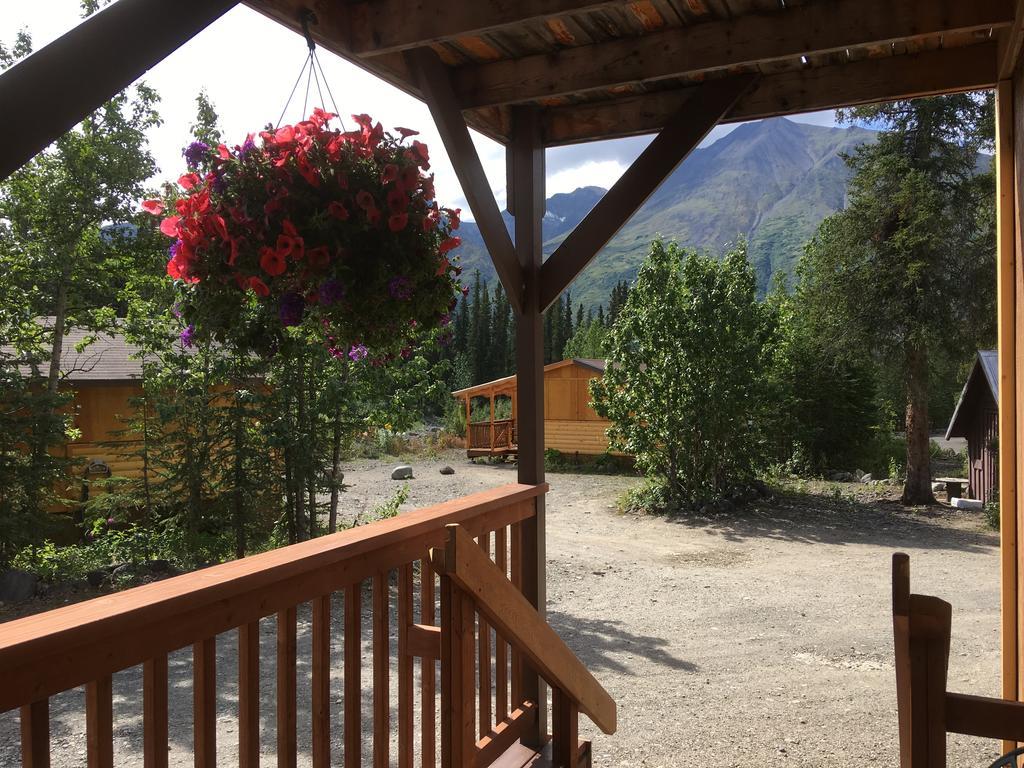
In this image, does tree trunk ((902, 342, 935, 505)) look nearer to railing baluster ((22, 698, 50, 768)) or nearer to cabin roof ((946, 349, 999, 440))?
cabin roof ((946, 349, 999, 440))

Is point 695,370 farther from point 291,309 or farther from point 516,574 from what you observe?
point 291,309

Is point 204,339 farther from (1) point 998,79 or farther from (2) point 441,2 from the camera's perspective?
(1) point 998,79

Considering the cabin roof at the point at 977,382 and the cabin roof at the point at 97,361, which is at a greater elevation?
the cabin roof at the point at 97,361

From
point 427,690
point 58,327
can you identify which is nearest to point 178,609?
point 427,690

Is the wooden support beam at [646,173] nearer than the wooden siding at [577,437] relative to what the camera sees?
Yes

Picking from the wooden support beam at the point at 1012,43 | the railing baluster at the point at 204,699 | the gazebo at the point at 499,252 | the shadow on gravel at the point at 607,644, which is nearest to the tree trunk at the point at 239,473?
Result: the shadow on gravel at the point at 607,644

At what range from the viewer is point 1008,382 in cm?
298

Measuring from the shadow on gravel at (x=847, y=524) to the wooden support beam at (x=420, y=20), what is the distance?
30.1ft

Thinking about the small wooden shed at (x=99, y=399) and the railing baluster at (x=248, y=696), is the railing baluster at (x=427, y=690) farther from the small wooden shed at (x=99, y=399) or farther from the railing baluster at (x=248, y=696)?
the small wooden shed at (x=99, y=399)

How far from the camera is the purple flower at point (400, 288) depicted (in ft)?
6.14

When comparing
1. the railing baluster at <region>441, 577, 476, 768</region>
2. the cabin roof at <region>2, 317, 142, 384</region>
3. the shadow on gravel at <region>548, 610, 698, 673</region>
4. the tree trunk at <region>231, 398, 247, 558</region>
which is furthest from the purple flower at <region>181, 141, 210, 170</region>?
the cabin roof at <region>2, 317, 142, 384</region>

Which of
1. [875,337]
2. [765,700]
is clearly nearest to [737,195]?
[875,337]

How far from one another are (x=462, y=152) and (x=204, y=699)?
6.65 feet

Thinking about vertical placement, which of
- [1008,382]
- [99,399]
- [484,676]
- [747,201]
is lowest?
[484,676]
